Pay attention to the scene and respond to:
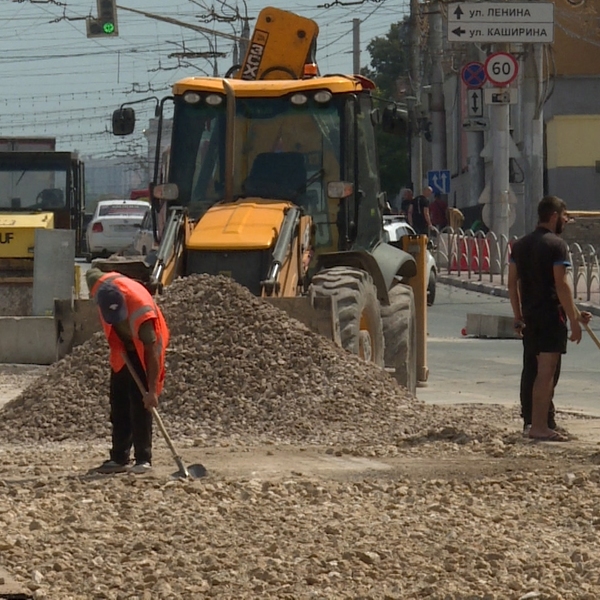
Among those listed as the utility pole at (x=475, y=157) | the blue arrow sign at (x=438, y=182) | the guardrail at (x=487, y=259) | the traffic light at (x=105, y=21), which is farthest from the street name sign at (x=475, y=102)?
the utility pole at (x=475, y=157)

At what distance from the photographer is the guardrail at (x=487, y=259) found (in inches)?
1153

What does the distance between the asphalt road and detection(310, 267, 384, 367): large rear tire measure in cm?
115

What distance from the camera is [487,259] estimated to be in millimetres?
36250

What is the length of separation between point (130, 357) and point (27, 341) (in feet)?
29.1

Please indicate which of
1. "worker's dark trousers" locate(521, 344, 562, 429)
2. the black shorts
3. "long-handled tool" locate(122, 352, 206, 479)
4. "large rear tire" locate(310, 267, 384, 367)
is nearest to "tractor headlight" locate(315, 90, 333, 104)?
"large rear tire" locate(310, 267, 384, 367)

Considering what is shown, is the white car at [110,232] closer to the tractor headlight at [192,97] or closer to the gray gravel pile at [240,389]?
the tractor headlight at [192,97]

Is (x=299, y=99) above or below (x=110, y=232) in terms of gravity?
above

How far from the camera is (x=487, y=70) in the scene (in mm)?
30188

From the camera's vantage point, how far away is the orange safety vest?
9.98 metres

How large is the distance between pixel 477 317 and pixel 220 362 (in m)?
11.1

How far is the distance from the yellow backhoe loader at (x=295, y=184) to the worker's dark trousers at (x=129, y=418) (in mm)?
3409

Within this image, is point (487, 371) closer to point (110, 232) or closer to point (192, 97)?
point (192, 97)

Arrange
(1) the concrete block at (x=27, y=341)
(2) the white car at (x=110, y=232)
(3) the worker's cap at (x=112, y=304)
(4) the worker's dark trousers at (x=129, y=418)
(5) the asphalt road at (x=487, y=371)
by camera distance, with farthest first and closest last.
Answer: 1. (2) the white car at (x=110, y=232)
2. (1) the concrete block at (x=27, y=341)
3. (5) the asphalt road at (x=487, y=371)
4. (4) the worker's dark trousers at (x=129, y=418)
5. (3) the worker's cap at (x=112, y=304)

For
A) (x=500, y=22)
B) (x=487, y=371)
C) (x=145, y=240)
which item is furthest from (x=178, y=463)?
(x=145, y=240)
